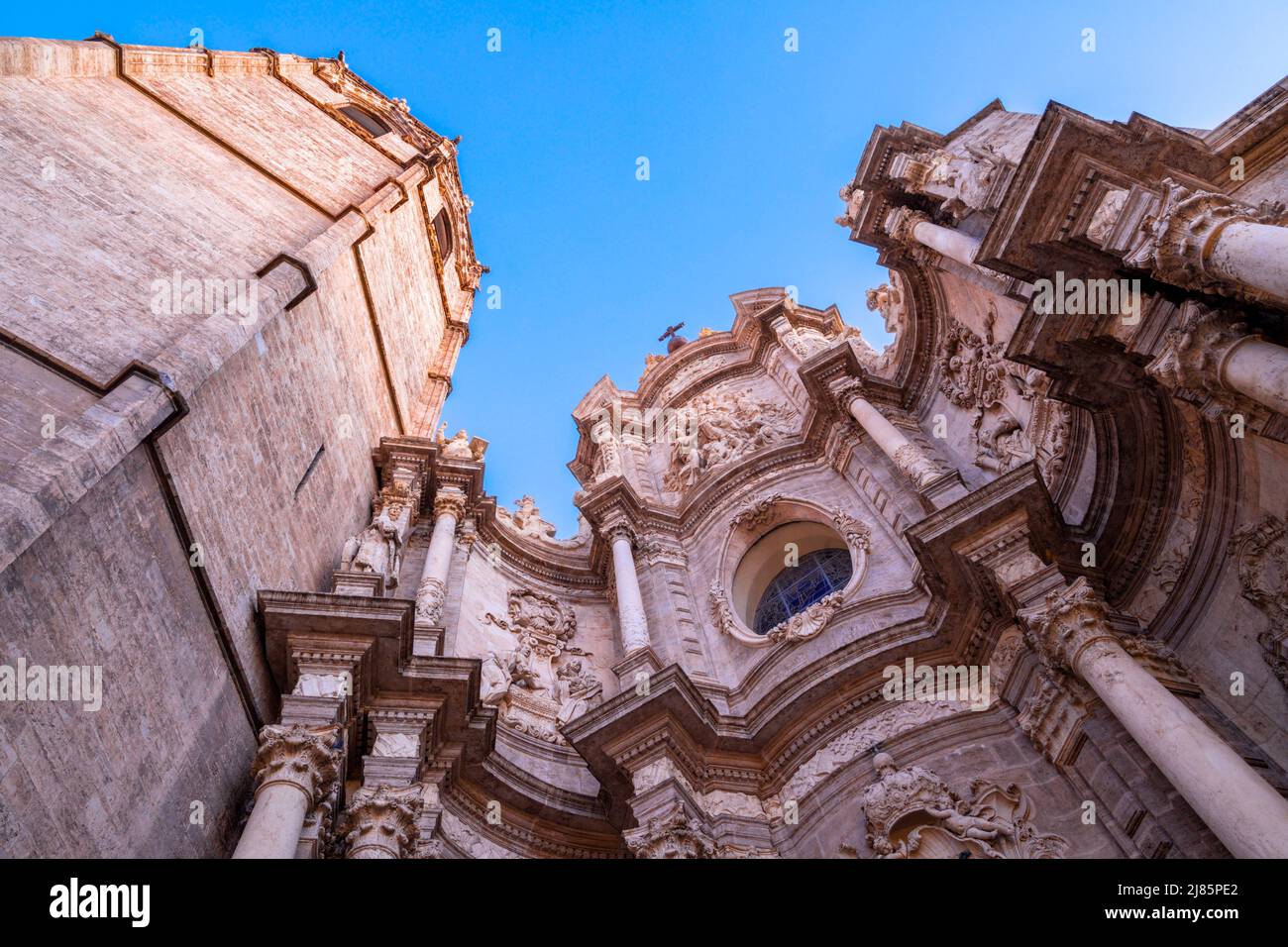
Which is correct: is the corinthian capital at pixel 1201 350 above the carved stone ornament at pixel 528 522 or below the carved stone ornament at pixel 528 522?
below

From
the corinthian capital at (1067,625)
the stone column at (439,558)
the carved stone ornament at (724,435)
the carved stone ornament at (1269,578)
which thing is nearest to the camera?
the carved stone ornament at (1269,578)

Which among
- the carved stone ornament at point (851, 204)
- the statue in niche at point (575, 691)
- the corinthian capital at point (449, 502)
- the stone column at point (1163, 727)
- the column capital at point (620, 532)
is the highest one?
the carved stone ornament at point (851, 204)

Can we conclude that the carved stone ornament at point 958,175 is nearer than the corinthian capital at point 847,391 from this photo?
Yes

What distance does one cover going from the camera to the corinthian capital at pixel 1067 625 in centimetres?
1008

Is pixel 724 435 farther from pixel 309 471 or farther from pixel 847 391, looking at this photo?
pixel 309 471

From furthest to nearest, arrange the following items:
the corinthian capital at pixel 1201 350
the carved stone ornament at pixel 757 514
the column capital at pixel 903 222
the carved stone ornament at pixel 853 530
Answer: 1. the carved stone ornament at pixel 757 514
2. the column capital at pixel 903 222
3. the carved stone ornament at pixel 853 530
4. the corinthian capital at pixel 1201 350

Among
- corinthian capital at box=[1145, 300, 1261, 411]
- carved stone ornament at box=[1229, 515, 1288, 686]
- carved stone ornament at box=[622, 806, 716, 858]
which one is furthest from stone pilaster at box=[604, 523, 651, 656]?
corinthian capital at box=[1145, 300, 1261, 411]

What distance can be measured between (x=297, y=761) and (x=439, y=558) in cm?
611

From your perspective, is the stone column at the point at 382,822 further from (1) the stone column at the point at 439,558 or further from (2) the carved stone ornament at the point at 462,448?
(2) the carved stone ornament at the point at 462,448

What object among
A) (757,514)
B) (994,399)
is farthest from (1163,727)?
(757,514)

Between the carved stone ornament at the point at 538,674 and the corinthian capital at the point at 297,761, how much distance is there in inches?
152

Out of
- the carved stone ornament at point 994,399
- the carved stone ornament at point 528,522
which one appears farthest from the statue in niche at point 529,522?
the carved stone ornament at point 994,399
